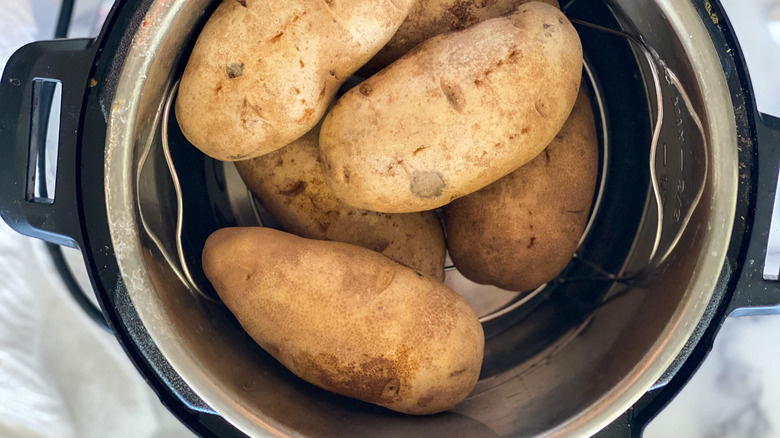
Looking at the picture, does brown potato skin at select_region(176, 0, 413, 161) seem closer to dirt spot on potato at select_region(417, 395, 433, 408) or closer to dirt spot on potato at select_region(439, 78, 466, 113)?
dirt spot on potato at select_region(439, 78, 466, 113)

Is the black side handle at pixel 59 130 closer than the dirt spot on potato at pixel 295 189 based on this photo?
Yes

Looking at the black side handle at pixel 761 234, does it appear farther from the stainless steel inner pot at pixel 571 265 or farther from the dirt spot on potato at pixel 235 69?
the dirt spot on potato at pixel 235 69

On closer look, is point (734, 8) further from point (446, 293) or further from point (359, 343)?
point (359, 343)

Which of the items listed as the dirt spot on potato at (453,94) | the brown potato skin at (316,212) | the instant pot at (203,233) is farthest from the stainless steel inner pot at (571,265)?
the dirt spot on potato at (453,94)

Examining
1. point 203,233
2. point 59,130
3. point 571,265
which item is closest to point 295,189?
point 203,233

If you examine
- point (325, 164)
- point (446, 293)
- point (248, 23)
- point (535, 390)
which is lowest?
point (535, 390)

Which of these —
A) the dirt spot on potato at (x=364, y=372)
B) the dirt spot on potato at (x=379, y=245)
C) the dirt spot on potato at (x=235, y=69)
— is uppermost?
the dirt spot on potato at (x=235, y=69)

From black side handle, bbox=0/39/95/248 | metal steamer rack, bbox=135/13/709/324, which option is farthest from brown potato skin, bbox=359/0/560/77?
black side handle, bbox=0/39/95/248

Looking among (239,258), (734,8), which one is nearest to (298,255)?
(239,258)
